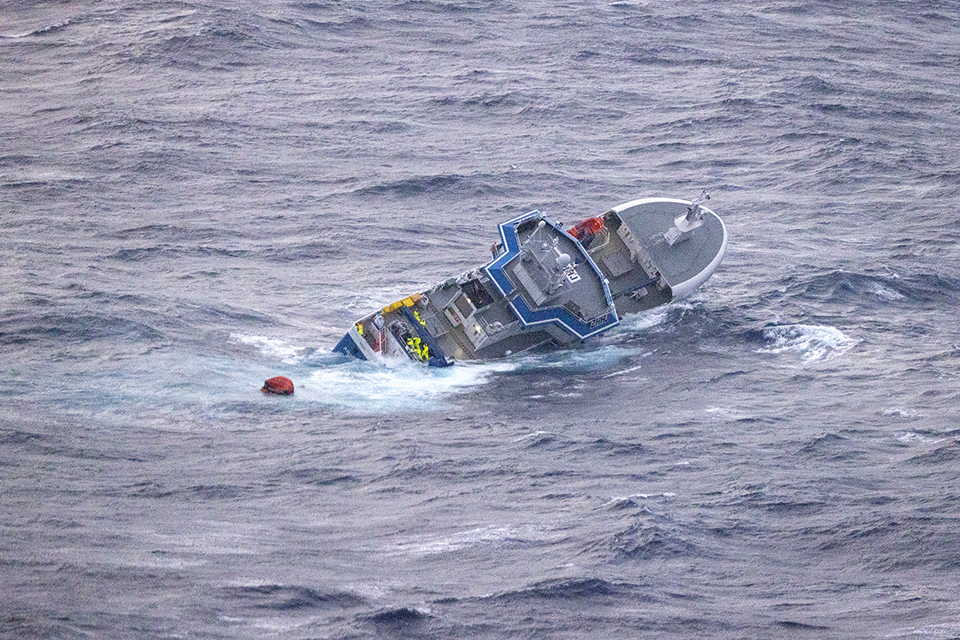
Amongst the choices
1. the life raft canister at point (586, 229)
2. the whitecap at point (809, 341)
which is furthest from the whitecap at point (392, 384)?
the whitecap at point (809, 341)

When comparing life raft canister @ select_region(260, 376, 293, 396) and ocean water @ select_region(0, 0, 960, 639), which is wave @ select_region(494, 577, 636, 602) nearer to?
ocean water @ select_region(0, 0, 960, 639)

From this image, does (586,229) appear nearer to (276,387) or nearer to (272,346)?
(272,346)

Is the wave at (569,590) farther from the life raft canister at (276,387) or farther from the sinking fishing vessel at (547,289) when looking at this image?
the sinking fishing vessel at (547,289)

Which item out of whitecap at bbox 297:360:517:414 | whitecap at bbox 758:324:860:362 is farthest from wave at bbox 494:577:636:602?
whitecap at bbox 758:324:860:362

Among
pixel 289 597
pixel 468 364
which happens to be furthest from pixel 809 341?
pixel 289 597

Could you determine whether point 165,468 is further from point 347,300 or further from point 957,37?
point 957,37

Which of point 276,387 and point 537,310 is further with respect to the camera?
point 537,310

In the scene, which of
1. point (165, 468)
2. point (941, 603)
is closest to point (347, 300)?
point (165, 468)
